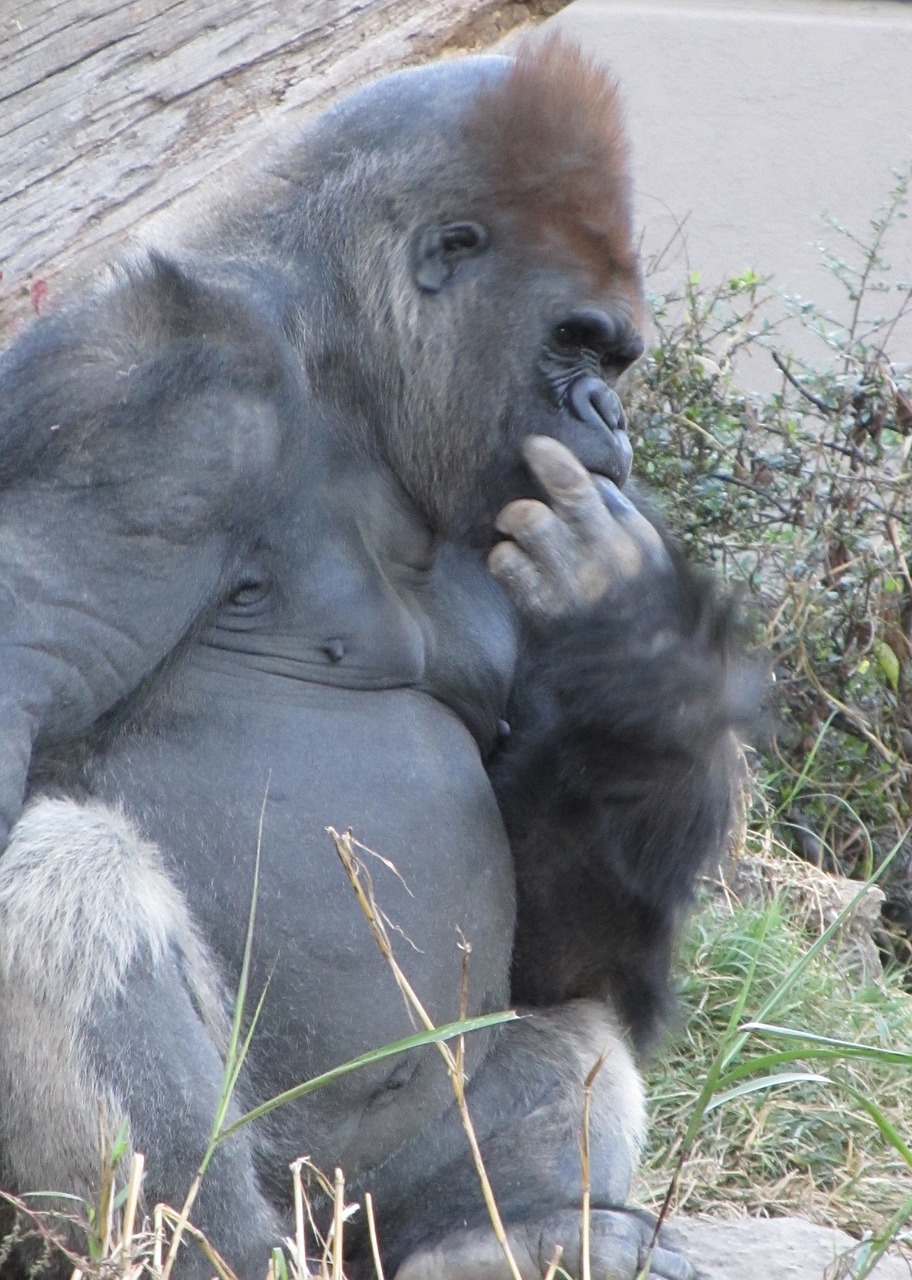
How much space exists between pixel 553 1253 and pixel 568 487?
0.99 m

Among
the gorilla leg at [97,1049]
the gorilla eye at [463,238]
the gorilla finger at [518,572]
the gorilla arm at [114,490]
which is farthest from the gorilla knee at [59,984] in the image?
the gorilla eye at [463,238]

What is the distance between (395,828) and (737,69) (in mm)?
4653

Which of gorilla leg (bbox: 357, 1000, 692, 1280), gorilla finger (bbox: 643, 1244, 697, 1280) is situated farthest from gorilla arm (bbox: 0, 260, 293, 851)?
gorilla finger (bbox: 643, 1244, 697, 1280)

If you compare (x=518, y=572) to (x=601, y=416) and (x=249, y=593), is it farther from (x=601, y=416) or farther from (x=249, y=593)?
(x=249, y=593)

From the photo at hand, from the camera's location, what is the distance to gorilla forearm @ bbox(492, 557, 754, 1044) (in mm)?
2355

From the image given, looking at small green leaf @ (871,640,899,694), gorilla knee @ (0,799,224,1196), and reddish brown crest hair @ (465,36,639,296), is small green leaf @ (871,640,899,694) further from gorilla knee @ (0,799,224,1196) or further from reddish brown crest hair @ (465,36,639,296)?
gorilla knee @ (0,799,224,1196)

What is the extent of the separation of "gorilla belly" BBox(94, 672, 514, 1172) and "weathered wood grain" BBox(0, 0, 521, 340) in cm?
132

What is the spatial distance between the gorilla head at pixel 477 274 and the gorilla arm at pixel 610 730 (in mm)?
89

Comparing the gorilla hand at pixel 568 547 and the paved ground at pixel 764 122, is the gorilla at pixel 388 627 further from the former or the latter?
the paved ground at pixel 764 122

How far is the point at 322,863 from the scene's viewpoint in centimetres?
233

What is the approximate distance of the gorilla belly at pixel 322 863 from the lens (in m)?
2.30

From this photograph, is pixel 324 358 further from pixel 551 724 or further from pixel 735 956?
pixel 735 956

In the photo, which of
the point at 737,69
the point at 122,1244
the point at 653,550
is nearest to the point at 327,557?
the point at 653,550

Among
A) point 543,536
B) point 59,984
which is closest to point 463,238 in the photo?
point 543,536
